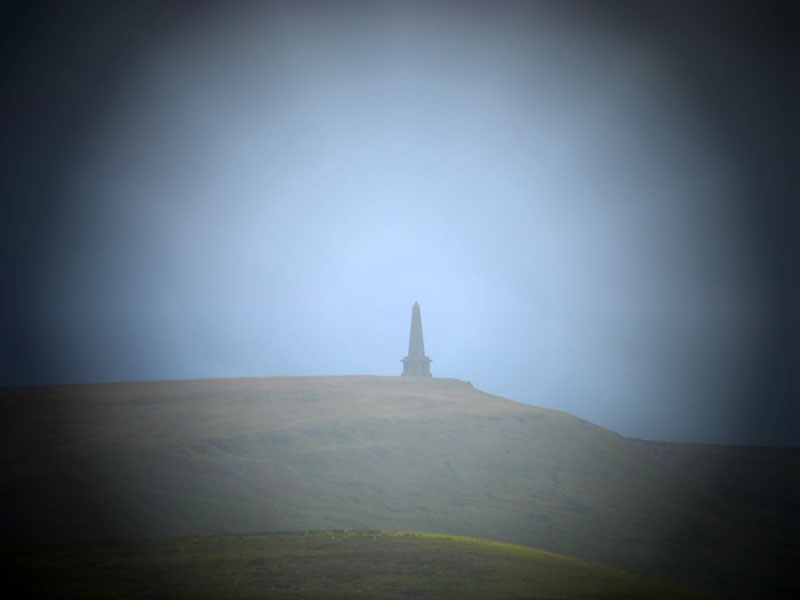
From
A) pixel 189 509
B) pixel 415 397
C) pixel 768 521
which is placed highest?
pixel 415 397

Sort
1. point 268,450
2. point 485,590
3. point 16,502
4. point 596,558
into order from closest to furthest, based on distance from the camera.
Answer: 1. point 485,590
2. point 16,502
3. point 596,558
4. point 268,450

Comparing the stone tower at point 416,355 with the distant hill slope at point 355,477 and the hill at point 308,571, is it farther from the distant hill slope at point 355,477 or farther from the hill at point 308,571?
the hill at point 308,571

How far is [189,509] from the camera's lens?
3578 centimetres

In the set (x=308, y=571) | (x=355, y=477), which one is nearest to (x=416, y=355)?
(x=355, y=477)

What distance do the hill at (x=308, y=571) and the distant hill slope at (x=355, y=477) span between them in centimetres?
565

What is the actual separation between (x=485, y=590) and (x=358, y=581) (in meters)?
4.07

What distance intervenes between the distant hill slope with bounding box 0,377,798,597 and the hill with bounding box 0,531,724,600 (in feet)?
18.5

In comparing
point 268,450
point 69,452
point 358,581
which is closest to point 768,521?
point 268,450

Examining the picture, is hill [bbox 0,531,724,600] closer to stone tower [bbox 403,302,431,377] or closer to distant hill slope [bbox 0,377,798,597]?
distant hill slope [bbox 0,377,798,597]

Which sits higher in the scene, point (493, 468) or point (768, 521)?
point (493, 468)

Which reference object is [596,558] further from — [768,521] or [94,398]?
[94,398]

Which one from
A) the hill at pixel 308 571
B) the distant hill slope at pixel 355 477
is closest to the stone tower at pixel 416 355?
the distant hill slope at pixel 355 477

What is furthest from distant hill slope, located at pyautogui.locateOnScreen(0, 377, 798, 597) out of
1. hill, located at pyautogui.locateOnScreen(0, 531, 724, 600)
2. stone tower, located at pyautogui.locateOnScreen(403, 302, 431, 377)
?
stone tower, located at pyautogui.locateOnScreen(403, 302, 431, 377)

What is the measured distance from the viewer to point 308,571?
24125mm
